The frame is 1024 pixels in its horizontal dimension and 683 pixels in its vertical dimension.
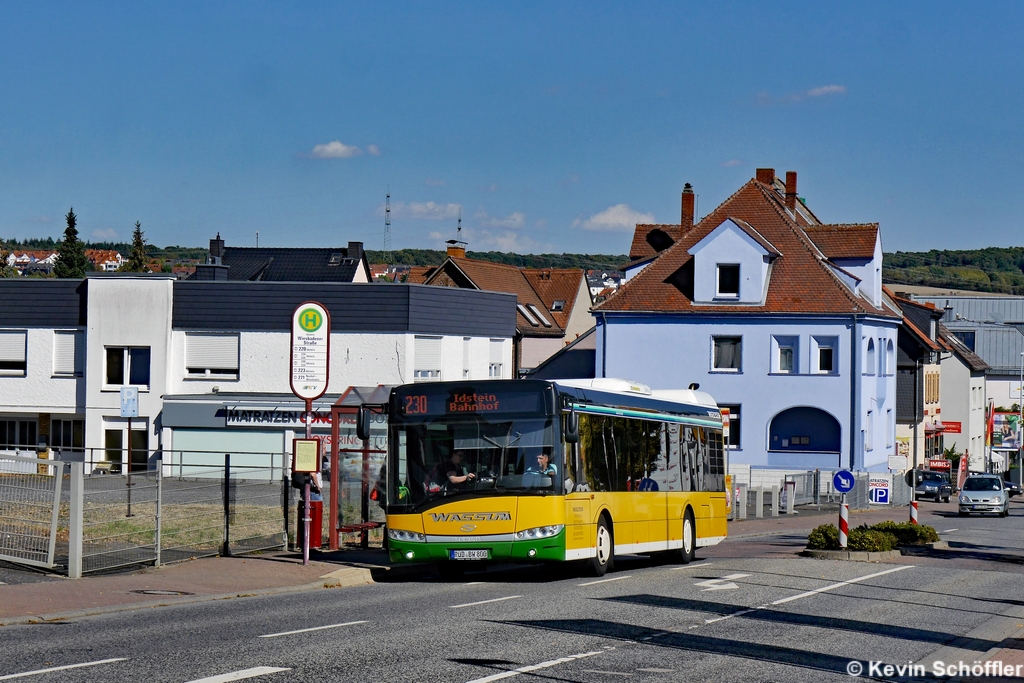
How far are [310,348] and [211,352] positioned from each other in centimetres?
3228

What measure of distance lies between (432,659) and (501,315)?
47.8 metres

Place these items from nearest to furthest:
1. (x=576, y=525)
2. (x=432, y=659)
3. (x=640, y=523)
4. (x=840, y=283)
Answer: (x=432, y=659) → (x=576, y=525) → (x=640, y=523) → (x=840, y=283)

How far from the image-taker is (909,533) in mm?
26828

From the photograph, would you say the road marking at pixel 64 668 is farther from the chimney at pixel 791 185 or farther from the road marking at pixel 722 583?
the chimney at pixel 791 185

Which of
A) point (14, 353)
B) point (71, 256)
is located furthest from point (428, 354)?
point (71, 256)

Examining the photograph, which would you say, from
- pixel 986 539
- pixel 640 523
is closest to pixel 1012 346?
pixel 986 539

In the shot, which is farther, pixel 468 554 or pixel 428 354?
pixel 428 354

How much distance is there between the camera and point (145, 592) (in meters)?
15.4

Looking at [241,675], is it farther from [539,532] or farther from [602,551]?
[602,551]

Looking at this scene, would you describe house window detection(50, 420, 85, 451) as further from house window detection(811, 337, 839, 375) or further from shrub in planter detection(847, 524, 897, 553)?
shrub in planter detection(847, 524, 897, 553)

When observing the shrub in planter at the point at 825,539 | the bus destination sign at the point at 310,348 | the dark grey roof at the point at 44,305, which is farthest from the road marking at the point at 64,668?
the dark grey roof at the point at 44,305

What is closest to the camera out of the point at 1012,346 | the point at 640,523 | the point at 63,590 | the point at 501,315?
the point at 63,590

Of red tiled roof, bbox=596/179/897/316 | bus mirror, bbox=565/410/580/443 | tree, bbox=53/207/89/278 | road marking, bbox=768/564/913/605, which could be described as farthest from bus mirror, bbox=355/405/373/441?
tree, bbox=53/207/89/278

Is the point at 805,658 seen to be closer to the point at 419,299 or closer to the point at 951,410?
the point at 419,299
